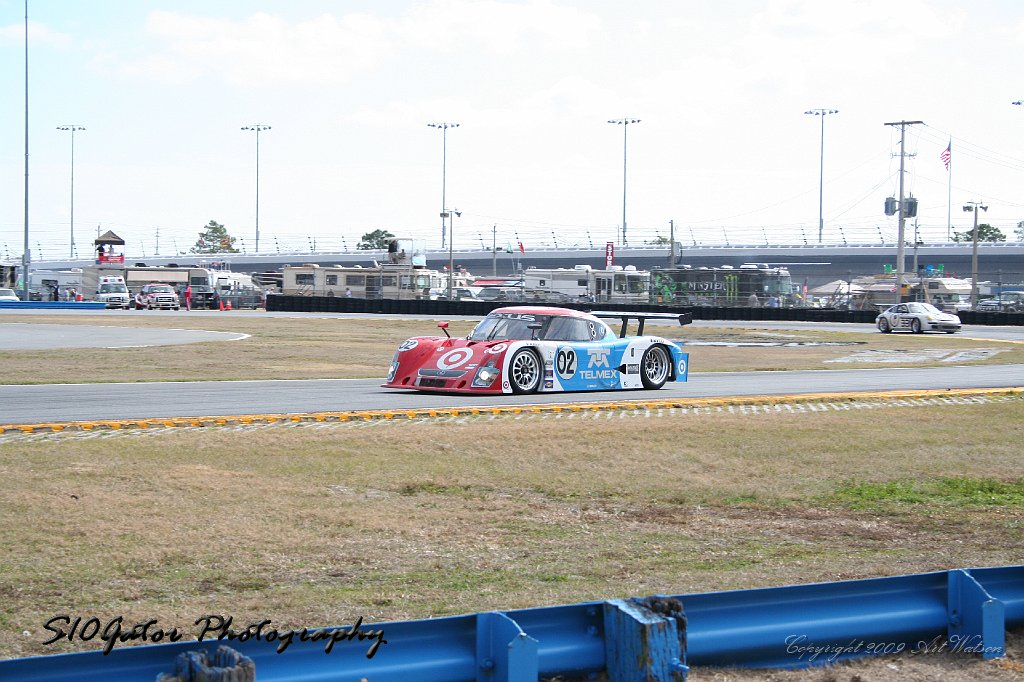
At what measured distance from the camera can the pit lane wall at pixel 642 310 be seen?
5269 cm

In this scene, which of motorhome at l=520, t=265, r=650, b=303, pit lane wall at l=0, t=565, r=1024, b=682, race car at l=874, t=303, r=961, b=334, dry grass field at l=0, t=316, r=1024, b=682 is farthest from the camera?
motorhome at l=520, t=265, r=650, b=303

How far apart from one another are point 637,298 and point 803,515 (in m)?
60.8

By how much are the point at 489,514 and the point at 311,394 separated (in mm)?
8408

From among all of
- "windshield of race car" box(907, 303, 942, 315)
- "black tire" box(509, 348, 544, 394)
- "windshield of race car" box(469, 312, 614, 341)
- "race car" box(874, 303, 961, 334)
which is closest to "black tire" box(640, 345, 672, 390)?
"windshield of race car" box(469, 312, 614, 341)

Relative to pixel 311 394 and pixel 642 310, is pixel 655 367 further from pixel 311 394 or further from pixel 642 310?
pixel 642 310

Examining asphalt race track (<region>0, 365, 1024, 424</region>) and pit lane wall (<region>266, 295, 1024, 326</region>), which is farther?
pit lane wall (<region>266, 295, 1024, 326</region>)

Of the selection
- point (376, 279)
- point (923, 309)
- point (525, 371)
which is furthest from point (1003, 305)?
point (525, 371)

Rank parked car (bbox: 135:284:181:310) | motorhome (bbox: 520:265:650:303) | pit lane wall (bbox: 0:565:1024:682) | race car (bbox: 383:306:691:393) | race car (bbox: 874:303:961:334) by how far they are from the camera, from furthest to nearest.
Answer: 1. motorhome (bbox: 520:265:650:303)
2. parked car (bbox: 135:284:181:310)
3. race car (bbox: 874:303:961:334)
4. race car (bbox: 383:306:691:393)
5. pit lane wall (bbox: 0:565:1024:682)

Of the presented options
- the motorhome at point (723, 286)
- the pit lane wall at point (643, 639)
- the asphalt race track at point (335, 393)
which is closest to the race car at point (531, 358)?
the asphalt race track at point (335, 393)

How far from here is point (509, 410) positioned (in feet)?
47.5

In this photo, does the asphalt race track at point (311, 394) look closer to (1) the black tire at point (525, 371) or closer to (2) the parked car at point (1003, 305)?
(1) the black tire at point (525, 371)

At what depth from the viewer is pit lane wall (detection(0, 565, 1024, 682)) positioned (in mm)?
4324

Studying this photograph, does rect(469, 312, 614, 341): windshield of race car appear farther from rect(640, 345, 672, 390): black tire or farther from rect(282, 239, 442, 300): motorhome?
rect(282, 239, 442, 300): motorhome

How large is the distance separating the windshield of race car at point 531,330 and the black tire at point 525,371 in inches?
16.9
